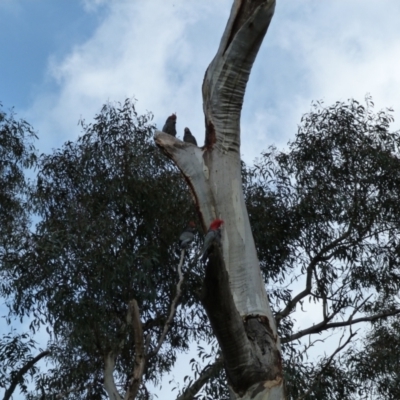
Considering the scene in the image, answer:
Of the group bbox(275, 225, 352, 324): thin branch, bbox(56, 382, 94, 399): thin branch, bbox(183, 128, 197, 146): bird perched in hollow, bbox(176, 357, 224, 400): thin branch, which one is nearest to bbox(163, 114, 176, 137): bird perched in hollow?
bbox(183, 128, 197, 146): bird perched in hollow

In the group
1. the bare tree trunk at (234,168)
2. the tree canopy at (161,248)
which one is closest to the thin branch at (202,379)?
the tree canopy at (161,248)

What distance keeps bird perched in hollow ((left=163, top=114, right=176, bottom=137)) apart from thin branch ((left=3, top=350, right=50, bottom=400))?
321cm

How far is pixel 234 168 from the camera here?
442cm

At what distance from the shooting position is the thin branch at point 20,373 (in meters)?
9.52

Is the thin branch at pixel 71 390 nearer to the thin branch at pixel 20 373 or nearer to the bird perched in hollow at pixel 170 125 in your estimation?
the thin branch at pixel 20 373

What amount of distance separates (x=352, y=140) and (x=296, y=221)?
1.23 m

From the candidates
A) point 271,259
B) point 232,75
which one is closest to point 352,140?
point 271,259

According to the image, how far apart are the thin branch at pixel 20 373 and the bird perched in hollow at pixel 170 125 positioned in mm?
3206

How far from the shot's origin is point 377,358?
33.2ft

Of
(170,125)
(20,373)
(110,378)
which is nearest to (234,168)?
(170,125)

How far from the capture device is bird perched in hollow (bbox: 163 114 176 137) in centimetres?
793

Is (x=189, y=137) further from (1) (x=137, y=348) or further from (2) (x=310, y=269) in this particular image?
(2) (x=310, y=269)

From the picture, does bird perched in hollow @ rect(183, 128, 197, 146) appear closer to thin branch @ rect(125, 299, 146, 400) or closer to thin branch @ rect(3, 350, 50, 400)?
thin branch @ rect(125, 299, 146, 400)

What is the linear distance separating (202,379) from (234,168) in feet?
15.6
